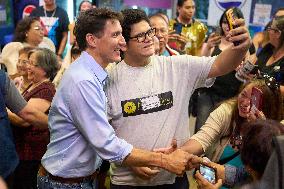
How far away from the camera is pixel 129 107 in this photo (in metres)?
2.05

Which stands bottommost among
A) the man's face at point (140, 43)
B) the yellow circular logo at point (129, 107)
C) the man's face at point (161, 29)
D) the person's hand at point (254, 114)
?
A: the person's hand at point (254, 114)

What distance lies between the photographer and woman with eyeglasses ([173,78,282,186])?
87.2 inches

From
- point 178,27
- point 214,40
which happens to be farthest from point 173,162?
point 178,27

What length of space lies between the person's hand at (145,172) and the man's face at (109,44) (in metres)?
0.55

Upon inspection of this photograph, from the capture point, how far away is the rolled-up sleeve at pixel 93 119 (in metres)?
1.78

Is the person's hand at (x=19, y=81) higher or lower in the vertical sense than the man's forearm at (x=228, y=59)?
lower

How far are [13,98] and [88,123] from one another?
70 centimetres

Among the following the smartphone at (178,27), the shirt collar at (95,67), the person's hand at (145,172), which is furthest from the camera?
the smartphone at (178,27)

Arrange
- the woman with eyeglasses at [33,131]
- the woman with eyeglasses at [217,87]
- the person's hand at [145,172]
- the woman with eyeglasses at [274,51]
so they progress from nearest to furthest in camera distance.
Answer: the person's hand at [145,172], the woman with eyeglasses at [33,131], the woman with eyeglasses at [274,51], the woman with eyeglasses at [217,87]

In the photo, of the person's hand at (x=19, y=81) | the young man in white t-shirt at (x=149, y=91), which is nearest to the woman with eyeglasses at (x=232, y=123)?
the young man in white t-shirt at (x=149, y=91)

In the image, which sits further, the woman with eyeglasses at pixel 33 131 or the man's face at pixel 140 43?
the woman with eyeglasses at pixel 33 131

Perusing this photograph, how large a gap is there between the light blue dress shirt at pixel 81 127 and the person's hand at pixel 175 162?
0.59 feet

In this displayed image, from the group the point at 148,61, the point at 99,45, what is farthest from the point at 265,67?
the point at 99,45

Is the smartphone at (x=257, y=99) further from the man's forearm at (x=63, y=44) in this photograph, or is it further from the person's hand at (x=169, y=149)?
the man's forearm at (x=63, y=44)
